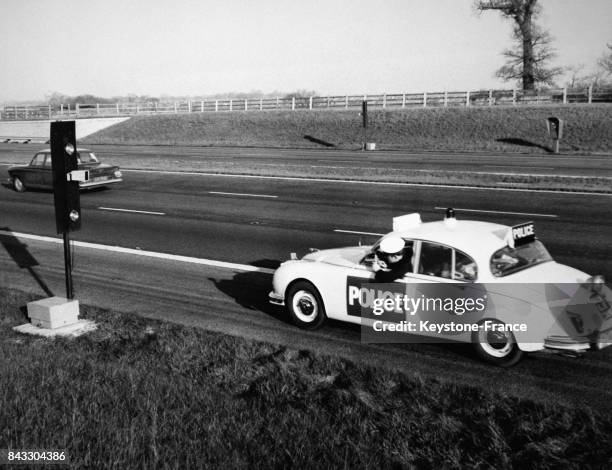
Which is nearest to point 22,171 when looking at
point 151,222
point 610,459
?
point 151,222

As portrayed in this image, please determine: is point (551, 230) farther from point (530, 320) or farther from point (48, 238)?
point (48, 238)

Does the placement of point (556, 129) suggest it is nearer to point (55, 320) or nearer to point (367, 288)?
point (367, 288)

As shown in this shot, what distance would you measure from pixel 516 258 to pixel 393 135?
36.7 metres

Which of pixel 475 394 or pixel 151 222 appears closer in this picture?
pixel 475 394

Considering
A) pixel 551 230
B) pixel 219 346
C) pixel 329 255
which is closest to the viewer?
pixel 219 346

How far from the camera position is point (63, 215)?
30.0 ft

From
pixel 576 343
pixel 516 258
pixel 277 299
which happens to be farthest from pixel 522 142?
pixel 576 343

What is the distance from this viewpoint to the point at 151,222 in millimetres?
17359

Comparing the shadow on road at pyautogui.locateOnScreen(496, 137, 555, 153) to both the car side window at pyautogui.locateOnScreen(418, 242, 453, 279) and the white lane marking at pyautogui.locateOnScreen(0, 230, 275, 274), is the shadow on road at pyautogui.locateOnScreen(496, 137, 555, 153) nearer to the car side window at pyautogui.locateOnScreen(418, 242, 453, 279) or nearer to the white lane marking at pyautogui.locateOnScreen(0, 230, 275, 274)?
the white lane marking at pyautogui.locateOnScreen(0, 230, 275, 274)

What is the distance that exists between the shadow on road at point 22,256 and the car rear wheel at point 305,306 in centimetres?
479

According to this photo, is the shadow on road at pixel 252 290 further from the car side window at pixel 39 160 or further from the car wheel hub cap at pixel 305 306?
the car side window at pixel 39 160

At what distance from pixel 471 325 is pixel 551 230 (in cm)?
880

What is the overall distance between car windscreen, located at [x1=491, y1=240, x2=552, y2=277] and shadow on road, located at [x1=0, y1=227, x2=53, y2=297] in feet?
25.1

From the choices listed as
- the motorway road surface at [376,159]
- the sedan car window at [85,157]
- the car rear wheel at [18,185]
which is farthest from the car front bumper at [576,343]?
the car rear wheel at [18,185]
